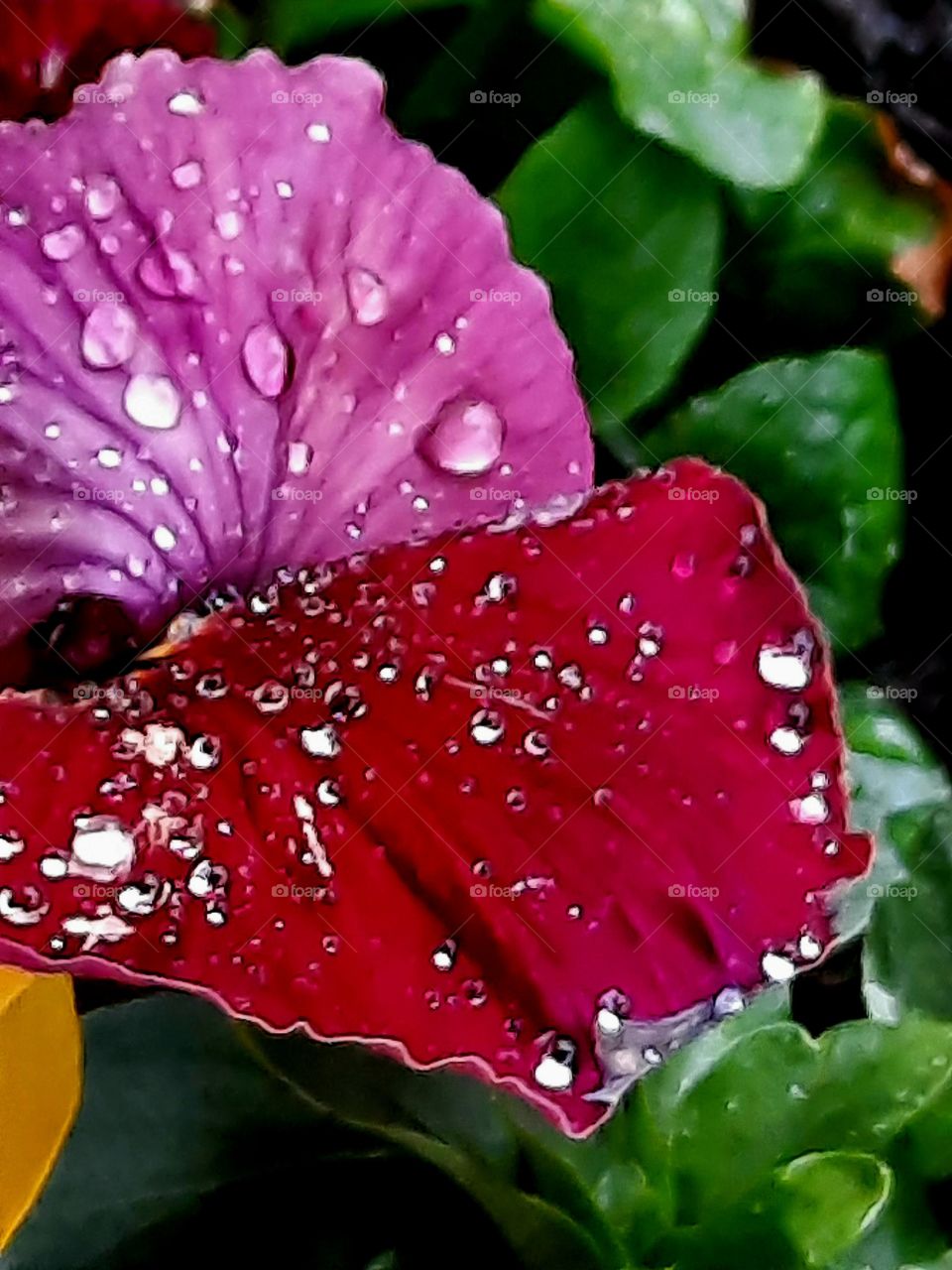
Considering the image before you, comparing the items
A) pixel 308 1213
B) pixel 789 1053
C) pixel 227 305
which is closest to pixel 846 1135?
pixel 789 1053

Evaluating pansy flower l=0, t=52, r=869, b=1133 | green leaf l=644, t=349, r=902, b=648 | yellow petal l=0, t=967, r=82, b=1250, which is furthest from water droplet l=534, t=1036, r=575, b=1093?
green leaf l=644, t=349, r=902, b=648

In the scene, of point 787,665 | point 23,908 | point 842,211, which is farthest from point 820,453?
point 23,908

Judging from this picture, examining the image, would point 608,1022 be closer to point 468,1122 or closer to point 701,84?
point 468,1122

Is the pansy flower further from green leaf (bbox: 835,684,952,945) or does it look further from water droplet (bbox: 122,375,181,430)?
green leaf (bbox: 835,684,952,945)

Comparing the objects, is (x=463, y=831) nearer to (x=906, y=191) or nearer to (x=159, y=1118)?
(x=159, y=1118)

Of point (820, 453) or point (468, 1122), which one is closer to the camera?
point (468, 1122)
